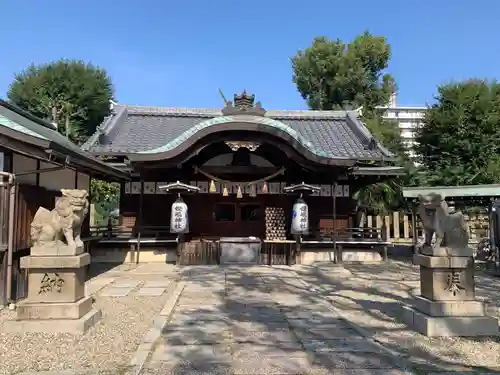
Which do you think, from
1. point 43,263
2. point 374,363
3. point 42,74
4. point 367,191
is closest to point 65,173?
point 43,263

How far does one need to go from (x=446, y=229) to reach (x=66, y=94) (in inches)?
1203

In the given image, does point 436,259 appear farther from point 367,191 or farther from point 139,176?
point 367,191

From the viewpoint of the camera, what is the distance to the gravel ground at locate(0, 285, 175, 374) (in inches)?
183

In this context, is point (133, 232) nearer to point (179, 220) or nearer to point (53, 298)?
point (179, 220)

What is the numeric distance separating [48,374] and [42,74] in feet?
104

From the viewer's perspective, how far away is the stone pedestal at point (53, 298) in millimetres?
5832

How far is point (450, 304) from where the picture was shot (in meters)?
5.86

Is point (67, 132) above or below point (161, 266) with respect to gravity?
above

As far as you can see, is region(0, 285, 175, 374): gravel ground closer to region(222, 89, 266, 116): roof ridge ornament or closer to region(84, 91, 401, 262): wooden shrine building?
region(84, 91, 401, 262): wooden shrine building

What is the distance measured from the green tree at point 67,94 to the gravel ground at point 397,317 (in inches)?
826

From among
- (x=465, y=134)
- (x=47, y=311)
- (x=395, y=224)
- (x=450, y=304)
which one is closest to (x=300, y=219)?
(x=450, y=304)

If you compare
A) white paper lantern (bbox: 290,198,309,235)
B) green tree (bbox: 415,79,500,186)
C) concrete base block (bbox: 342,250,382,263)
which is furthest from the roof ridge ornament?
green tree (bbox: 415,79,500,186)

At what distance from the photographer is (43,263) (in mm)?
6047

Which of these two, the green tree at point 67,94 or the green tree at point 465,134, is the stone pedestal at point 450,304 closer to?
the green tree at point 465,134
